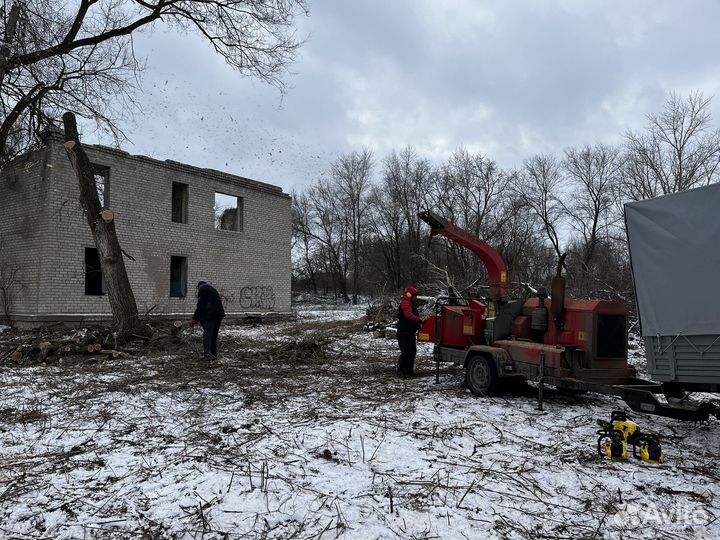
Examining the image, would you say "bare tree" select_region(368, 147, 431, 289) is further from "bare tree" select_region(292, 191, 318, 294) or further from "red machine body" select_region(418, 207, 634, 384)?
"red machine body" select_region(418, 207, 634, 384)

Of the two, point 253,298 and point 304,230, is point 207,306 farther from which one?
point 304,230

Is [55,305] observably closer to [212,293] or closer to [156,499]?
[212,293]

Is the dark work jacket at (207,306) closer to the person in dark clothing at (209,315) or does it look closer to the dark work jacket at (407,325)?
the person in dark clothing at (209,315)

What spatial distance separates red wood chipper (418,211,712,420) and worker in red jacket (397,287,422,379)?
0.30 m

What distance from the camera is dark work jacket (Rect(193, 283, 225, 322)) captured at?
10227mm

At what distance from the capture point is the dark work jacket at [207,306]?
10.2 m

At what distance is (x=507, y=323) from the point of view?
7770mm

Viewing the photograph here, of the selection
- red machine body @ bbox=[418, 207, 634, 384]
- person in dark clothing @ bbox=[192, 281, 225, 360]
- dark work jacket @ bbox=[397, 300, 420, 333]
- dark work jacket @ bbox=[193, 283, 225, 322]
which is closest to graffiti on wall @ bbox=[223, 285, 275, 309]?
person in dark clothing @ bbox=[192, 281, 225, 360]

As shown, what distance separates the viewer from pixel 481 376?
754 centimetres

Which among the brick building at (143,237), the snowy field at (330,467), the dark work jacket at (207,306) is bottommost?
the snowy field at (330,467)

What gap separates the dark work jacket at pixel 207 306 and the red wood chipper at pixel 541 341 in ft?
14.5

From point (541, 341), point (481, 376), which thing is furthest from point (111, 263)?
point (541, 341)

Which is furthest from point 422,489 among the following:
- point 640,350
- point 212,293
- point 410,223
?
point 410,223

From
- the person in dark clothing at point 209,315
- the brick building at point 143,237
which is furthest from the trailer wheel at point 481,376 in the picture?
the brick building at point 143,237
